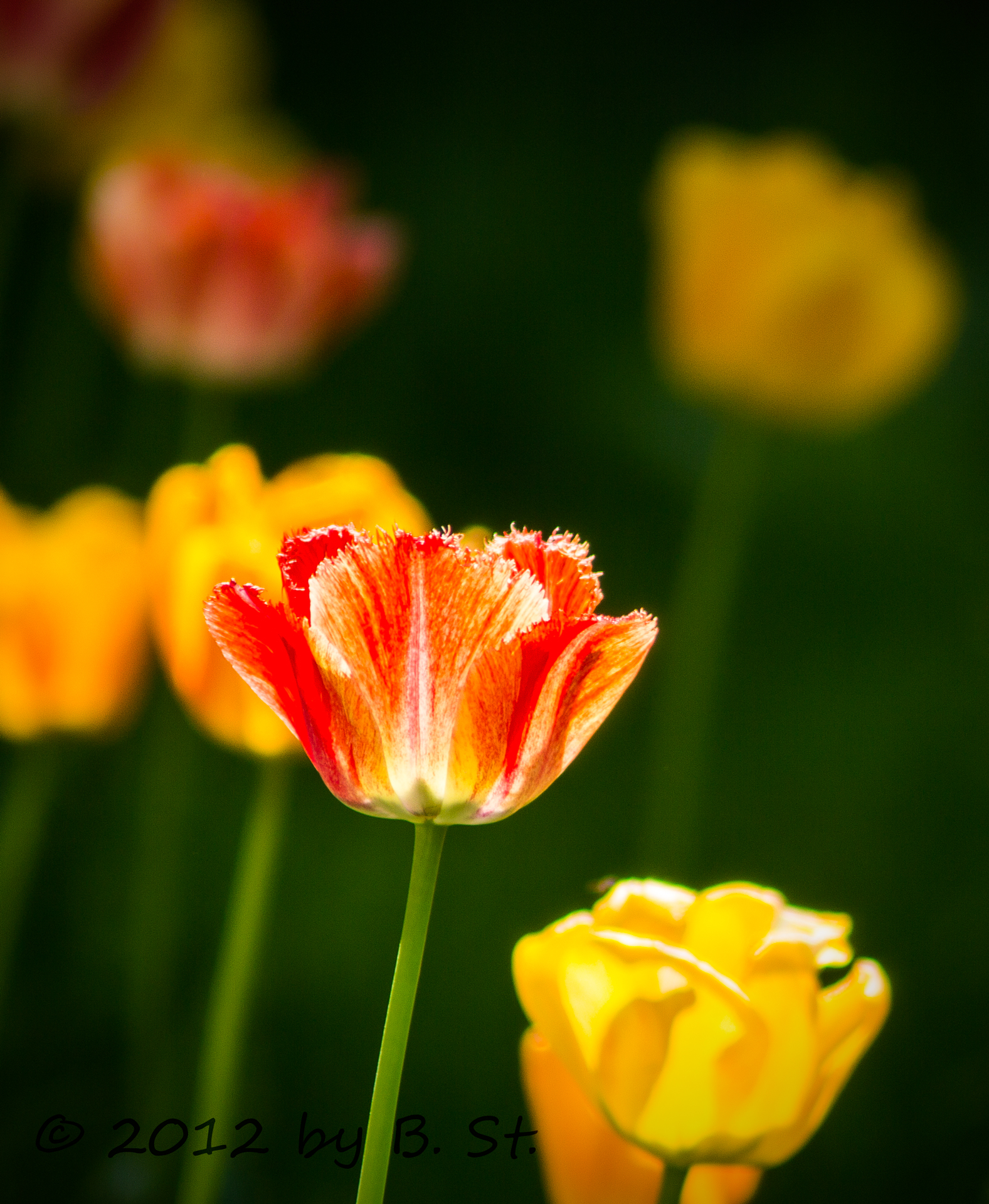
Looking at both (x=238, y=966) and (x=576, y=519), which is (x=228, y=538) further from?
(x=576, y=519)

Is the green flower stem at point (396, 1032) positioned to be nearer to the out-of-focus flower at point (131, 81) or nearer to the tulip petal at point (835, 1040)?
the tulip petal at point (835, 1040)

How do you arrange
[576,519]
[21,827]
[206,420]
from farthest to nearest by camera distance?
[576,519]
[206,420]
[21,827]

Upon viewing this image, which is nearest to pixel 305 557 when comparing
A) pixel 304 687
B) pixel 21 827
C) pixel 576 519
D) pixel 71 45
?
pixel 304 687

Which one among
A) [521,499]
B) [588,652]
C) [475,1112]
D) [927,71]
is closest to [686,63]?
[927,71]

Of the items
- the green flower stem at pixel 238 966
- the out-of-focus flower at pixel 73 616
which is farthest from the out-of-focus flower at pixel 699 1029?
the out-of-focus flower at pixel 73 616

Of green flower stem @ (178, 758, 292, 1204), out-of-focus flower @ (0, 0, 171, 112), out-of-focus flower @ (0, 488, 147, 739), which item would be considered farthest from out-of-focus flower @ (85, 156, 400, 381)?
green flower stem @ (178, 758, 292, 1204)

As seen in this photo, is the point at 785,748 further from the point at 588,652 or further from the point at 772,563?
the point at 588,652
